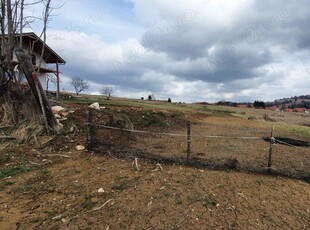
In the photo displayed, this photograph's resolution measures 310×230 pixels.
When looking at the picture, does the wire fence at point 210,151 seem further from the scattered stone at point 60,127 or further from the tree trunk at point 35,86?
the tree trunk at point 35,86

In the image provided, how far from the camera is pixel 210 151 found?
27.1 feet

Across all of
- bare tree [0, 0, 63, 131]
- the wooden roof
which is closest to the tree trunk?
bare tree [0, 0, 63, 131]

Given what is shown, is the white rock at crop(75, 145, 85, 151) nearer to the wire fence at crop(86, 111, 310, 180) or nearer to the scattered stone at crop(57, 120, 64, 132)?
the wire fence at crop(86, 111, 310, 180)

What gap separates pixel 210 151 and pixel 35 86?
20.0ft

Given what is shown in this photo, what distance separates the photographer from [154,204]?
4336 millimetres

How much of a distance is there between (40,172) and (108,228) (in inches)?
109

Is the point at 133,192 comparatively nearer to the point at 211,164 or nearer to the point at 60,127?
the point at 211,164

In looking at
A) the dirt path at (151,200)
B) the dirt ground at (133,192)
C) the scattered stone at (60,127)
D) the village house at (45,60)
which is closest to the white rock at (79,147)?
the dirt ground at (133,192)

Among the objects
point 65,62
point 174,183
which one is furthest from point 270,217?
point 65,62

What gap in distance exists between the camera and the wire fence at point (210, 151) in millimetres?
6430

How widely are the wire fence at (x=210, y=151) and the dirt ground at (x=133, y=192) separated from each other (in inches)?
3.8

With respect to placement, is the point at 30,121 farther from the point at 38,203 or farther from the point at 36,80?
the point at 38,203

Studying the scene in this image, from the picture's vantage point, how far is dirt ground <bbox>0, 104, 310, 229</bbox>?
13.0ft

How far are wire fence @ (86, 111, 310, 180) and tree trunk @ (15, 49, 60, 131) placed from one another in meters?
1.37
